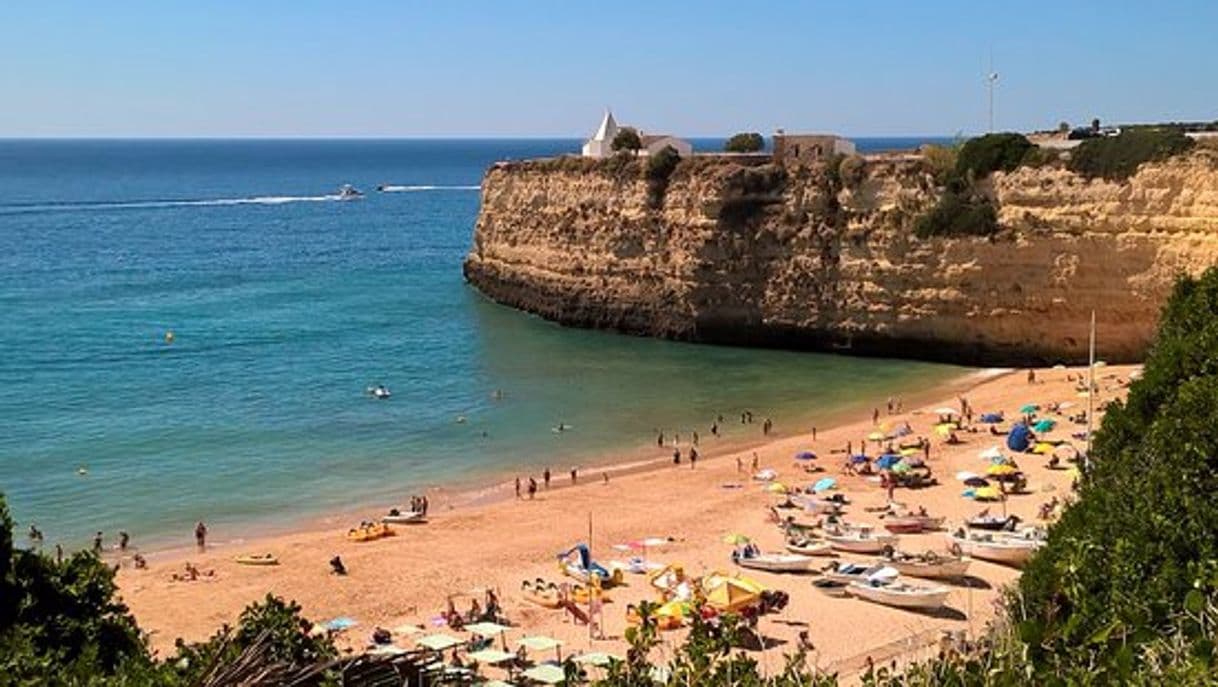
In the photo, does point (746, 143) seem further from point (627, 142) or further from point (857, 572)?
point (857, 572)

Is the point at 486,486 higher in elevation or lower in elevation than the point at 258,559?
lower

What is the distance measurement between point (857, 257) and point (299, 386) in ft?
69.3

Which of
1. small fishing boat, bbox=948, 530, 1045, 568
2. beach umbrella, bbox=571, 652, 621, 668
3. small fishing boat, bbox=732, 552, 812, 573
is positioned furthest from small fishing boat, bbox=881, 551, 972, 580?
beach umbrella, bbox=571, 652, 621, 668

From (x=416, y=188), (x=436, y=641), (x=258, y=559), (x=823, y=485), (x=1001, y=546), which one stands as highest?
(x=416, y=188)

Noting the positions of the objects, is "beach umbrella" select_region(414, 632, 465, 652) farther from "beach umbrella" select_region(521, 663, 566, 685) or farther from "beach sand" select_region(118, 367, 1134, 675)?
"beach umbrella" select_region(521, 663, 566, 685)

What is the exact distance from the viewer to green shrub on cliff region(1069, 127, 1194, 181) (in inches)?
1550

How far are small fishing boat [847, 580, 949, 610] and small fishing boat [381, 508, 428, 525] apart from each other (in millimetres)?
10728

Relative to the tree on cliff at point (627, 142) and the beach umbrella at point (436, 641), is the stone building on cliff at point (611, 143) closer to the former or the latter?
the tree on cliff at point (627, 142)

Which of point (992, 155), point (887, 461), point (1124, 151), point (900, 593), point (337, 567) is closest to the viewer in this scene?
point (900, 593)

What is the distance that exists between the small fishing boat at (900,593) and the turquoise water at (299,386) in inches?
503

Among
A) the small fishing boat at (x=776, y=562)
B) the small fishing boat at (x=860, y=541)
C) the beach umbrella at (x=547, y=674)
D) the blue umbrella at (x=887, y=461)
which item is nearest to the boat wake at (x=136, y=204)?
the blue umbrella at (x=887, y=461)

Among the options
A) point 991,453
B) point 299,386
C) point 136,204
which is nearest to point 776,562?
point 991,453

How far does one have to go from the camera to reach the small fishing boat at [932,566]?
23.2m

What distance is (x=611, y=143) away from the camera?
204ft
